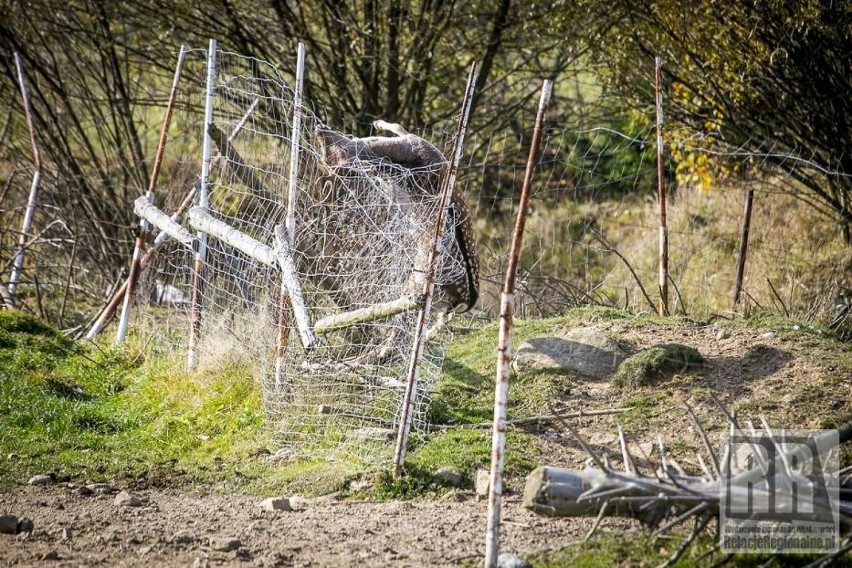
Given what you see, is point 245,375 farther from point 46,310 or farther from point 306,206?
point 46,310

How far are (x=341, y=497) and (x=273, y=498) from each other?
1.19 feet

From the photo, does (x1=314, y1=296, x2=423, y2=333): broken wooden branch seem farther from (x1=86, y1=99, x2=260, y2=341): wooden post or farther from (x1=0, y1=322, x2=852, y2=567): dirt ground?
(x1=86, y1=99, x2=260, y2=341): wooden post

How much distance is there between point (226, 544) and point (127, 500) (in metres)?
1.04

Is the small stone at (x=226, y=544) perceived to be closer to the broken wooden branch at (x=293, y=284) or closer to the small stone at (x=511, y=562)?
the small stone at (x=511, y=562)

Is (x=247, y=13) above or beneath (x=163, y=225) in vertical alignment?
above

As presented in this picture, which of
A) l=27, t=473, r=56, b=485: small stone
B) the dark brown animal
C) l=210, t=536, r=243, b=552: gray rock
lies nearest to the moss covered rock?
the dark brown animal

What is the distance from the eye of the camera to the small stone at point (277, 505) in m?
5.36

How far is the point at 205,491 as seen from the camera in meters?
5.88

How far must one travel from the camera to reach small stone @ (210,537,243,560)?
186 inches

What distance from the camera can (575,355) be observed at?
7.19 meters

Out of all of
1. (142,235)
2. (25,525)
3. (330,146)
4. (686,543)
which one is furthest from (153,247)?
(686,543)

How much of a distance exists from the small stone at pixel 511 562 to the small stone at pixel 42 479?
2915 millimetres

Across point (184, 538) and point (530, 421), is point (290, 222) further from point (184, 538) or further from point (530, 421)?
point (184, 538)

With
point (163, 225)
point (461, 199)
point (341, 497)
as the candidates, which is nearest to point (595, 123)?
point (461, 199)
